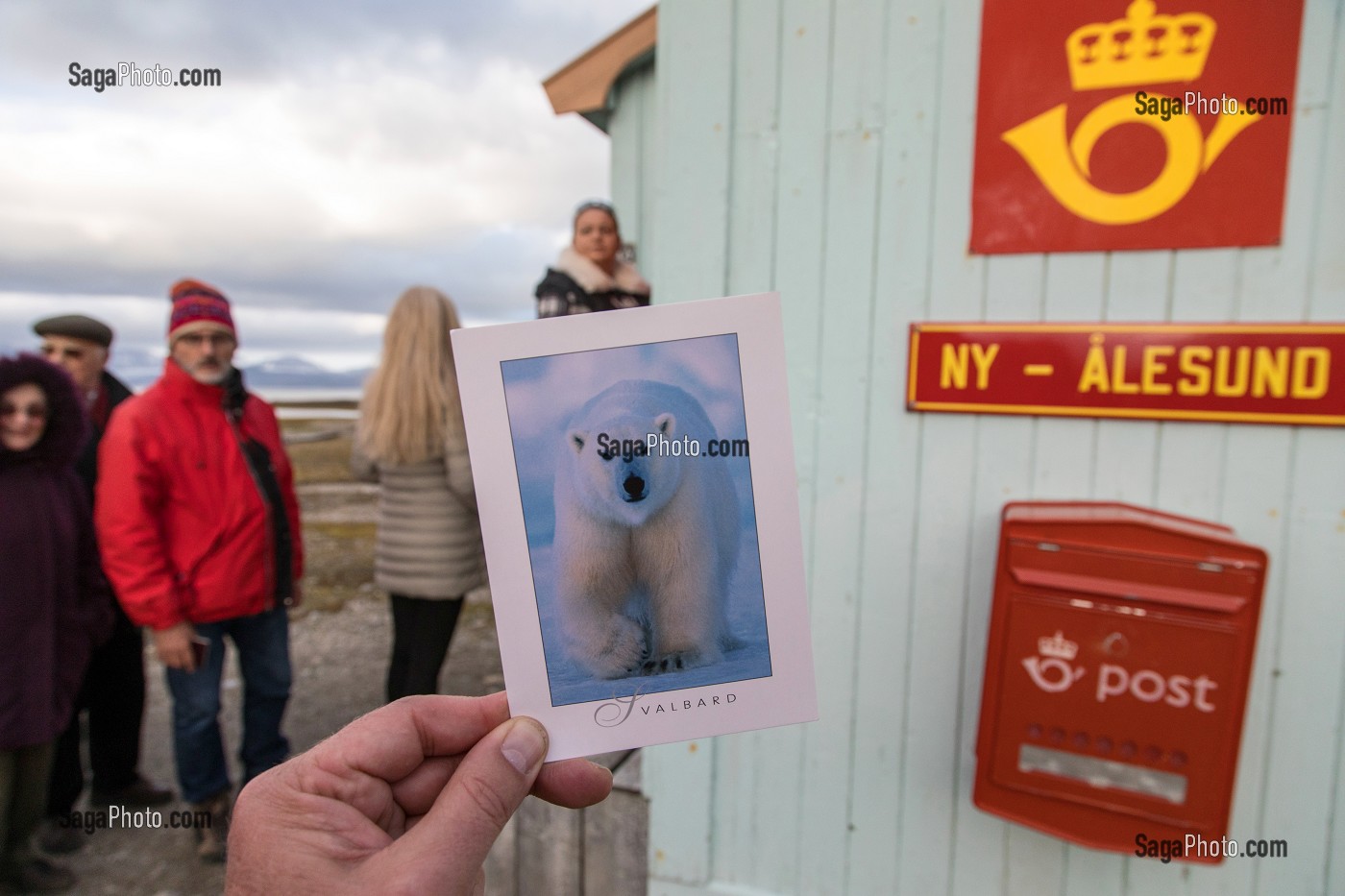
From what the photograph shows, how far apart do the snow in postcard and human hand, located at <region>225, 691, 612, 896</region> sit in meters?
0.14

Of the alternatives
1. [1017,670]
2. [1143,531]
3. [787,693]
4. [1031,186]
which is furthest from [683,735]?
[1031,186]

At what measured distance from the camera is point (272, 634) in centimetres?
287

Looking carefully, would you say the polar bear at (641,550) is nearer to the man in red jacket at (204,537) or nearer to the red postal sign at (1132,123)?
the red postal sign at (1132,123)

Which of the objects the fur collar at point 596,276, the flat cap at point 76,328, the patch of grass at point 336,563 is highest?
the fur collar at point 596,276

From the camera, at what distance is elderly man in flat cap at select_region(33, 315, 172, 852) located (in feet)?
9.69

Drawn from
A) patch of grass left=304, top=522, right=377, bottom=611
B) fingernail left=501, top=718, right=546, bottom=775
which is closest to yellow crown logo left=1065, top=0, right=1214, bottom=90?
fingernail left=501, top=718, right=546, bottom=775

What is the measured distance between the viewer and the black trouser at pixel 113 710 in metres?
3.01

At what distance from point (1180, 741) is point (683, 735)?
1345mm

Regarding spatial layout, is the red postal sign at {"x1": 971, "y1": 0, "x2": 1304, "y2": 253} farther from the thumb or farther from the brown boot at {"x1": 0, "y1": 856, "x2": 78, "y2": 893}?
the brown boot at {"x1": 0, "y1": 856, "x2": 78, "y2": 893}

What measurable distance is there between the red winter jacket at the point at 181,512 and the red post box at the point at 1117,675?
8.60 feet

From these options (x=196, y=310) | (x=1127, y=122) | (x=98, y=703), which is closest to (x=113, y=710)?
(x=98, y=703)

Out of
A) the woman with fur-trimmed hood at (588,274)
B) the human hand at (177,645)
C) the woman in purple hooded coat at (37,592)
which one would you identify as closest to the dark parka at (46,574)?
the woman in purple hooded coat at (37,592)

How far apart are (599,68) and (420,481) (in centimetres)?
329

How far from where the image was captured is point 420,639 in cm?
300
